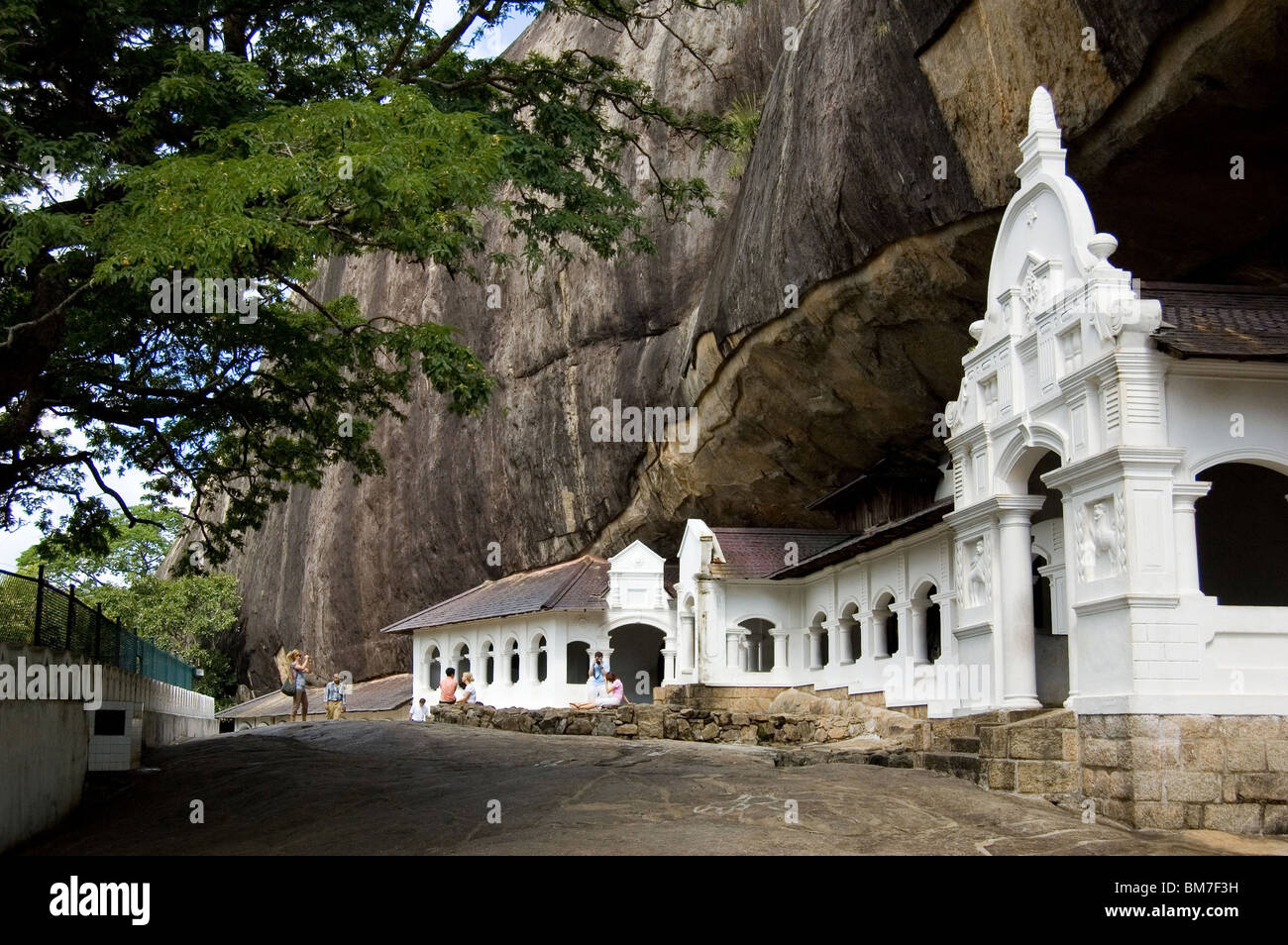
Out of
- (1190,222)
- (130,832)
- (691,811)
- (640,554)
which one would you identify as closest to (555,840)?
A: (691,811)

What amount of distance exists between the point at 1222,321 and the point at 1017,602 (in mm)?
3861

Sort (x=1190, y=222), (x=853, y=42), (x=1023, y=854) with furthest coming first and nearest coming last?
(x=853, y=42)
(x=1190, y=222)
(x=1023, y=854)

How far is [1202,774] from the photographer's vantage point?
11328mm

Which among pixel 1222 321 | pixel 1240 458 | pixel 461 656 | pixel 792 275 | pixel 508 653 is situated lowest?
pixel 461 656

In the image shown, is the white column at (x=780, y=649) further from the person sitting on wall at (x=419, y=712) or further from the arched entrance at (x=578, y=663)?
the person sitting on wall at (x=419, y=712)

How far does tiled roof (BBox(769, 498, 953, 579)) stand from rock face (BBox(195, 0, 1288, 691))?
10.3ft

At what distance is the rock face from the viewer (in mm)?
16562

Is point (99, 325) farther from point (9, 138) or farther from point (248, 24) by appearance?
point (248, 24)

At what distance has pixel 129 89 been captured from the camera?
13.4 metres

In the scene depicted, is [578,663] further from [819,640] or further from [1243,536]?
[1243,536]

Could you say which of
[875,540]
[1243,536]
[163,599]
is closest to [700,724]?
[875,540]

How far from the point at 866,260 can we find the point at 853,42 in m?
3.69

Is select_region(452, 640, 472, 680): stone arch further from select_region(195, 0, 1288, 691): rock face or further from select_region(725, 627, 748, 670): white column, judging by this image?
select_region(725, 627, 748, 670): white column

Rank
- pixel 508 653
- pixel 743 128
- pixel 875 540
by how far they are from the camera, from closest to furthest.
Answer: pixel 875 540 < pixel 743 128 < pixel 508 653
